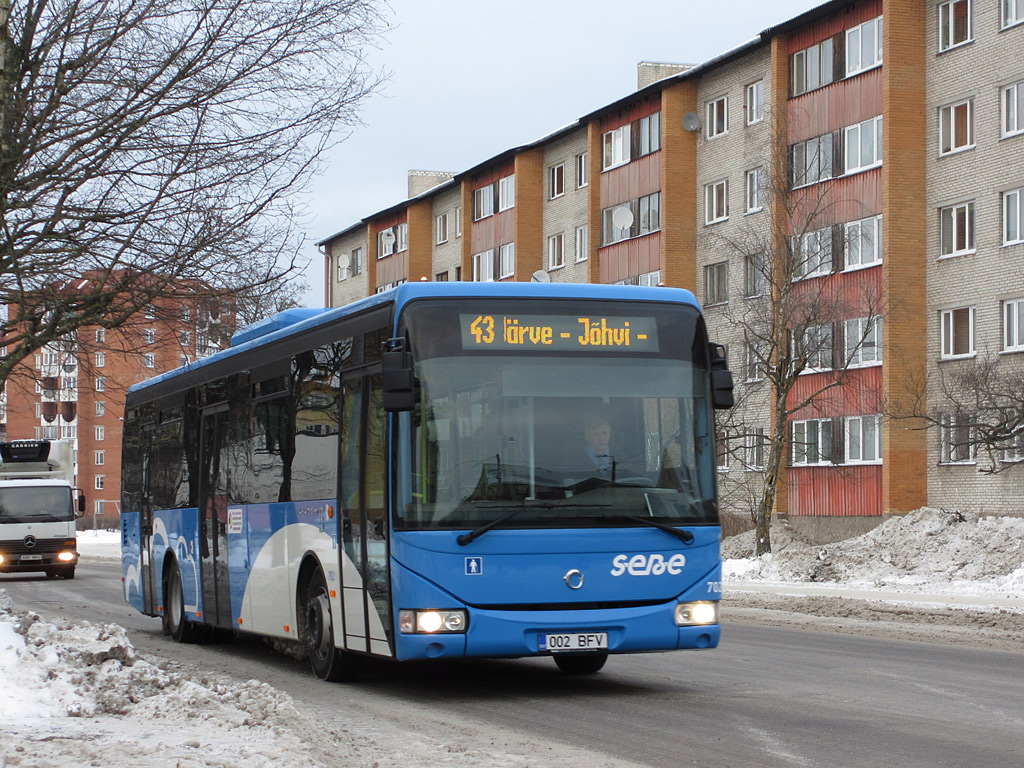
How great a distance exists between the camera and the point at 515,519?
11.1 m

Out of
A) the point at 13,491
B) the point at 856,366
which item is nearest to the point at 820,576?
the point at 856,366

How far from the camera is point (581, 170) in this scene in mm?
60125

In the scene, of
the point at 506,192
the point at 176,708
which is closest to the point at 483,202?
the point at 506,192

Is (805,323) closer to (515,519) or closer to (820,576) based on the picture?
(820,576)

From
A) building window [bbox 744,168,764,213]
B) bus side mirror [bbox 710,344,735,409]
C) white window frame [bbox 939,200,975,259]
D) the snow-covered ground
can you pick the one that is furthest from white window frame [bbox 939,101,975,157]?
bus side mirror [bbox 710,344,735,409]

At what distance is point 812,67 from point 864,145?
3790 mm

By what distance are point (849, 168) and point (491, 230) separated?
24.7 m

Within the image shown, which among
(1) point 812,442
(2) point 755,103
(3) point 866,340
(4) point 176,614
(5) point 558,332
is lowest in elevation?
(4) point 176,614

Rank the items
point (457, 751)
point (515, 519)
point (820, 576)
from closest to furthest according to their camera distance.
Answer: point (457, 751) < point (515, 519) < point (820, 576)

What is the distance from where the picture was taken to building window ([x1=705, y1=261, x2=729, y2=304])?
5069 centimetres

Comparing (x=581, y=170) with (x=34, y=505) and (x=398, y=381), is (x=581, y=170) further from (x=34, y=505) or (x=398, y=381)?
(x=398, y=381)

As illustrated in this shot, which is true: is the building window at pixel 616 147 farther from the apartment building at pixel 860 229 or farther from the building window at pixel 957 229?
the building window at pixel 957 229

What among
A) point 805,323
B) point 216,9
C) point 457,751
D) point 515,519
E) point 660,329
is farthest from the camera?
point 805,323

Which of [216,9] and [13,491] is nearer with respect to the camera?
[216,9]
